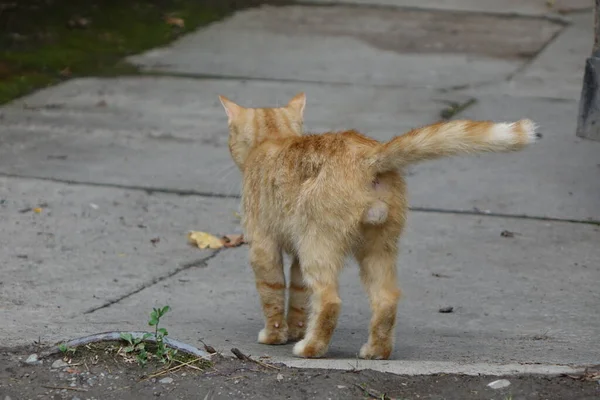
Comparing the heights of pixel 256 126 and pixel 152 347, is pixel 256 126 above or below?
above

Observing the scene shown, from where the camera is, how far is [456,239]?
6.77m

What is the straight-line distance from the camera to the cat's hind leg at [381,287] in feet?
15.5

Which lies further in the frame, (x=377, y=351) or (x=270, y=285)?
(x=270, y=285)

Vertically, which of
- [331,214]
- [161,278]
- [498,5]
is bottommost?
[161,278]

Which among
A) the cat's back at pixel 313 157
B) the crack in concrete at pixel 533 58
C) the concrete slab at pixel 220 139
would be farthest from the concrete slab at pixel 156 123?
the cat's back at pixel 313 157

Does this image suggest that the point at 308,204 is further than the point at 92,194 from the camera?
No

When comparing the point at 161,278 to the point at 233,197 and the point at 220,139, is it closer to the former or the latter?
the point at 233,197

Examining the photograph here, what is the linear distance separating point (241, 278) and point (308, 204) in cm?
165

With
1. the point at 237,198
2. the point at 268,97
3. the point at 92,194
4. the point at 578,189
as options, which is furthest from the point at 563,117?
the point at 92,194

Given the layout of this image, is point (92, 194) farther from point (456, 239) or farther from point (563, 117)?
point (563, 117)

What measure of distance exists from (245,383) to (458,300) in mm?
1868

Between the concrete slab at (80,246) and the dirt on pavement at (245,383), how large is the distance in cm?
48

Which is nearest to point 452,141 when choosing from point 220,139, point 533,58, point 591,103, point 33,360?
point 33,360

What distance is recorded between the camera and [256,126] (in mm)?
5273
